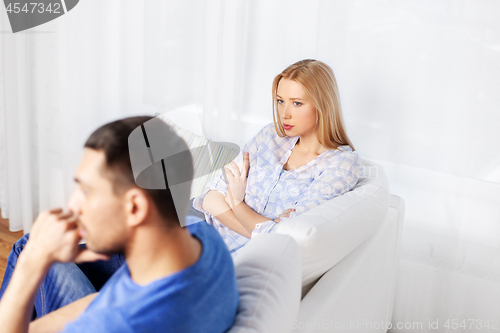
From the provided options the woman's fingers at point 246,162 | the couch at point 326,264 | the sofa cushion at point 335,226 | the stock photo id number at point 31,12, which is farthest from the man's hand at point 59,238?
the stock photo id number at point 31,12

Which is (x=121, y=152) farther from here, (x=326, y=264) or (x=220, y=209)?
(x=220, y=209)

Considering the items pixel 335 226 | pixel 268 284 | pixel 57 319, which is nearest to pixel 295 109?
pixel 335 226

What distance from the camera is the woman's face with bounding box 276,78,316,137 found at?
152 centimetres

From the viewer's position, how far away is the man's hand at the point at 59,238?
490mm

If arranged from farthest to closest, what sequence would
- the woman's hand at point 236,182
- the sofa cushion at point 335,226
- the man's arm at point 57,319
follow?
1. the woman's hand at point 236,182
2. the sofa cushion at point 335,226
3. the man's arm at point 57,319

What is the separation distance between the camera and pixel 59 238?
1.62ft

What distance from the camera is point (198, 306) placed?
1.95 feet

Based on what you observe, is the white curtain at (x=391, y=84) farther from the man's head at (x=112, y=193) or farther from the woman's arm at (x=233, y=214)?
the man's head at (x=112, y=193)

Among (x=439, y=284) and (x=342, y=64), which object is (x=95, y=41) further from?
(x=439, y=284)

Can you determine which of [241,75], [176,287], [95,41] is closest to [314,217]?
[176,287]

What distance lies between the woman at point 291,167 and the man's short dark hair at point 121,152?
93cm

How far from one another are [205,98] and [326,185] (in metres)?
0.84

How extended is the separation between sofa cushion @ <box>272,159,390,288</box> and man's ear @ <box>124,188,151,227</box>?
1.97ft

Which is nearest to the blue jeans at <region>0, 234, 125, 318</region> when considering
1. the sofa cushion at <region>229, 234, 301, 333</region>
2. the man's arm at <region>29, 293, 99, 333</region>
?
the man's arm at <region>29, 293, 99, 333</region>
